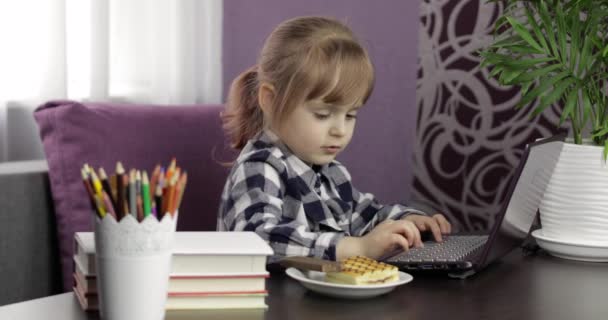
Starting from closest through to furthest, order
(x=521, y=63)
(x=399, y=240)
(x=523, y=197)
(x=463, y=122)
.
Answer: (x=399, y=240) → (x=523, y=197) → (x=521, y=63) → (x=463, y=122)

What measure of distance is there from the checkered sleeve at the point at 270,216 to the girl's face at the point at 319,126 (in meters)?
0.08

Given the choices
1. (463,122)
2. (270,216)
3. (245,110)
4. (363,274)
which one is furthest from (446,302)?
(463,122)

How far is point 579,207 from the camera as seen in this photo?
1456 mm

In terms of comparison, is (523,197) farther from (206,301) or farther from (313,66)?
(206,301)

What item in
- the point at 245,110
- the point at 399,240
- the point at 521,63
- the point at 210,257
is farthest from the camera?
the point at 245,110

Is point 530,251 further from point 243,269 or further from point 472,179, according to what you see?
point 472,179

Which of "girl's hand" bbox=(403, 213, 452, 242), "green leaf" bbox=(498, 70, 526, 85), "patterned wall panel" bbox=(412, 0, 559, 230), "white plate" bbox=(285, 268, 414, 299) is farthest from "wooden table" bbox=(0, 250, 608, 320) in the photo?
"patterned wall panel" bbox=(412, 0, 559, 230)

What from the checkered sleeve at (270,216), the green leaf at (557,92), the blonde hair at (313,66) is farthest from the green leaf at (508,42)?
the checkered sleeve at (270,216)

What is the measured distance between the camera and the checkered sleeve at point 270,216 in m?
1.34

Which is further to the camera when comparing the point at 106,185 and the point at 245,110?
the point at 245,110

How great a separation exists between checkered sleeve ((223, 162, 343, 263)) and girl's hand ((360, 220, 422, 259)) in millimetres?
64

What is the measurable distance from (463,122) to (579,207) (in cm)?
151

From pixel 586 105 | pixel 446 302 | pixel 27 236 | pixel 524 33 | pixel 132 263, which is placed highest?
pixel 524 33

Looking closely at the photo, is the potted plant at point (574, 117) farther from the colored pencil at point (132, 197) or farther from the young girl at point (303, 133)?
the colored pencil at point (132, 197)
